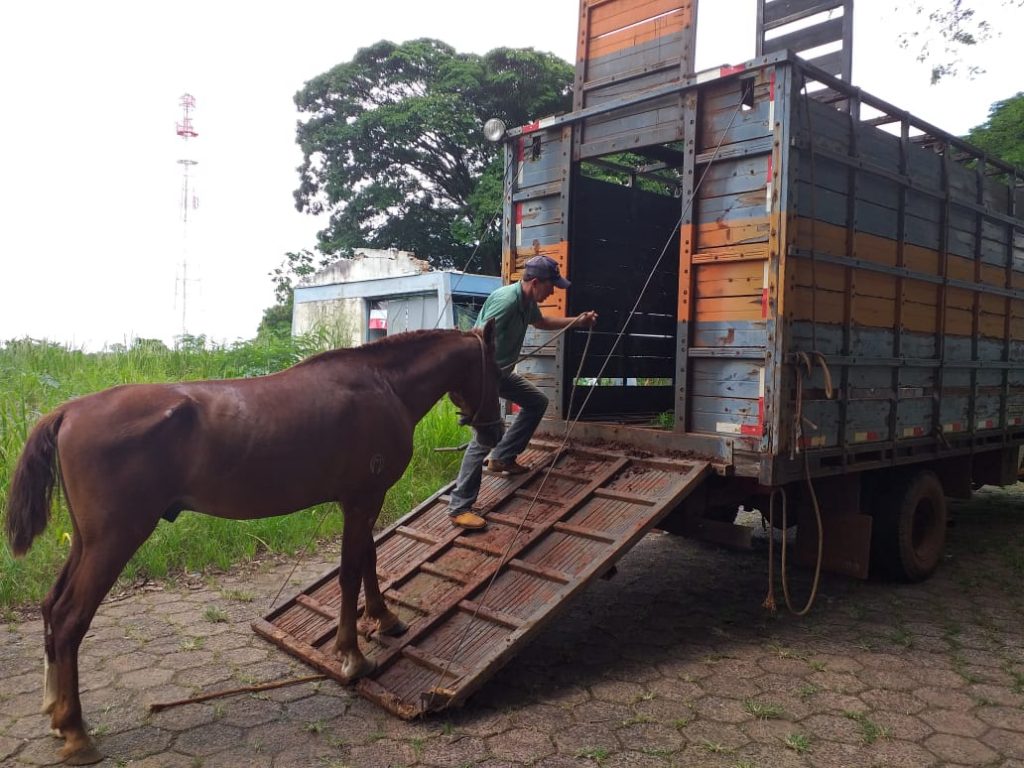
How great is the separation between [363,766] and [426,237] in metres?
22.1

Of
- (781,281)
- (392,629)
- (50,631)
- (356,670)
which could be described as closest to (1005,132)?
(781,281)

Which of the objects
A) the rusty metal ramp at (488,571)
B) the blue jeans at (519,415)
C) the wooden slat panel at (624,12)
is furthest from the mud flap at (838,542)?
the wooden slat panel at (624,12)

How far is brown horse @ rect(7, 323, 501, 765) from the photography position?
3039 mm

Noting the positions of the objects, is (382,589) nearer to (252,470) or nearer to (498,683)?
(498,683)

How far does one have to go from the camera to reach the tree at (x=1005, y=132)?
1376cm

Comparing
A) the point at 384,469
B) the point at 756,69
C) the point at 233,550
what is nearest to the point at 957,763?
the point at 384,469

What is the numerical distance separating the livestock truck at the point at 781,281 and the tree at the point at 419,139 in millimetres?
15596

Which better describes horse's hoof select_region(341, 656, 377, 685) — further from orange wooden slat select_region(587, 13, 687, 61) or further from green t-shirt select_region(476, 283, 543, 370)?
orange wooden slat select_region(587, 13, 687, 61)

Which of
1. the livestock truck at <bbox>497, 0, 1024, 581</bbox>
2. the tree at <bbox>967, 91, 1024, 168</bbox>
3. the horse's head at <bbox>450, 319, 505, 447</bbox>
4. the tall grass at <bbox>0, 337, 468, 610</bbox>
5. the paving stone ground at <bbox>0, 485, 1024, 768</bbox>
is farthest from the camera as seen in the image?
the tree at <bbox>967, 91, 1024, 168</bbox>

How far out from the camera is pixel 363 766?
2947mm

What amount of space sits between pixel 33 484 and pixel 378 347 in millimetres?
1636

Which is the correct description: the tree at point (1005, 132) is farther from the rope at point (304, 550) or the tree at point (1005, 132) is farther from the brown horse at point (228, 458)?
the brown horse at point (228, 458)

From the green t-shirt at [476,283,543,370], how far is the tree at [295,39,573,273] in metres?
16.5

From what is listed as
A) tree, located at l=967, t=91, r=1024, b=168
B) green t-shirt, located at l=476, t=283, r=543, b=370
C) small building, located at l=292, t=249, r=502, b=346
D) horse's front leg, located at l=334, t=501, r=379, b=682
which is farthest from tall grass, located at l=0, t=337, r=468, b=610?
tree, located at l=967, t=91, r=1024, b=168
